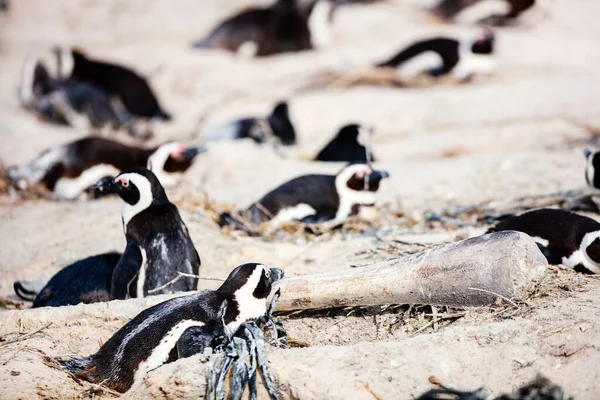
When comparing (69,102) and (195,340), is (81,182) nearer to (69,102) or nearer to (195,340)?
Answer: (69,102)

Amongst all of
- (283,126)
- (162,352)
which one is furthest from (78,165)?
(162,352)

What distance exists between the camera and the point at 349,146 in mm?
8883

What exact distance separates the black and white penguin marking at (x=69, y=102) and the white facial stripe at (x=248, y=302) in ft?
24.7

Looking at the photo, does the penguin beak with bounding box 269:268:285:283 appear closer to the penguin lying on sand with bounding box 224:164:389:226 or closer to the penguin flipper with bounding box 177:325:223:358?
the penguin flipper with bounding box 177:325:223:358

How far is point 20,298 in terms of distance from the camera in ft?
18.6

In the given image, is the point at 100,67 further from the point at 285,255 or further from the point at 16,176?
the point at 285,255

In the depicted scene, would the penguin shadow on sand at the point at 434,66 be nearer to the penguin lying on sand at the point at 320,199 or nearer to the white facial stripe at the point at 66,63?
the white facial stripe at the point at 66,63

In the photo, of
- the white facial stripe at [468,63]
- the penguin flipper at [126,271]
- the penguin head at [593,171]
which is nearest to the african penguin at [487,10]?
the white facial stripe at [468,63]

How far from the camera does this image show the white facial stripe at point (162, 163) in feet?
26.0

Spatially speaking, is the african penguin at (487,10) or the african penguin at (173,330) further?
the african penguin at (487,10)

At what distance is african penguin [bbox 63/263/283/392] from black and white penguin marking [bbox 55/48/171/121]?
8000mm

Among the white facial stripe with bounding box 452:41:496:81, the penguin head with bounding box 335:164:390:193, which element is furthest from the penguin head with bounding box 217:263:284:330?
the white facial stripe with bounding box 452:41:496:81

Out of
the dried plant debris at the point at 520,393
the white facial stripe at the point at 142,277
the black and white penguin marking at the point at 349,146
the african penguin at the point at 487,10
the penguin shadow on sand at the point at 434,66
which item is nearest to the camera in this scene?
the dried plant debris at the point at 520,393

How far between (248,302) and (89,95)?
26.4ft
